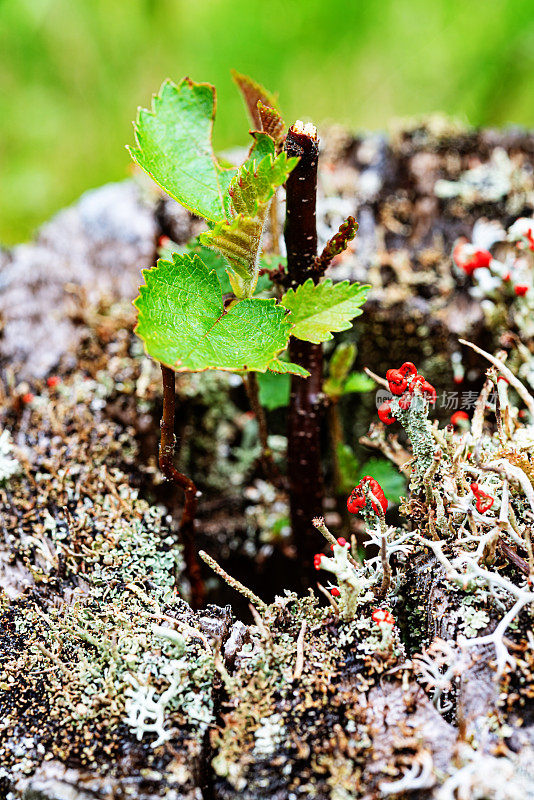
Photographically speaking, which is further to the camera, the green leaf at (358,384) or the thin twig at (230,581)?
the green leaf at (358,384)

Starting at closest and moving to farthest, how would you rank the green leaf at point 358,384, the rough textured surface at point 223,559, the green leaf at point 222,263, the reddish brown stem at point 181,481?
the rough textured surface at point 223,559 < the reddish brown stem at point 181,481 < the green leaf at point 222,263 < the green leaf at point 358,384

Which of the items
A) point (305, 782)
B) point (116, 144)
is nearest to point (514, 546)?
point (305, 782)

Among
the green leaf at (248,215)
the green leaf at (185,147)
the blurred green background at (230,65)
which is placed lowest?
the green leaf at (248,215)

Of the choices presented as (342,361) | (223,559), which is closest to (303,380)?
(342,361)

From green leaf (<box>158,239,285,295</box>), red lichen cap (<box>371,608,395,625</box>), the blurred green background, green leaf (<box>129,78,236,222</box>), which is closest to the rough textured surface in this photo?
red lichen cap (<box>371,608,395,625</box>)

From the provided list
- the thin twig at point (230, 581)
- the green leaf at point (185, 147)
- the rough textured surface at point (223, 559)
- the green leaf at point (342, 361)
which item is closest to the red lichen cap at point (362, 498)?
the rough textured surface at point (223, 559)

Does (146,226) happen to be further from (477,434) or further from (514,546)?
(514,546)

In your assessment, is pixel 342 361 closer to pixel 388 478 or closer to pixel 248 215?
pixel 388 478

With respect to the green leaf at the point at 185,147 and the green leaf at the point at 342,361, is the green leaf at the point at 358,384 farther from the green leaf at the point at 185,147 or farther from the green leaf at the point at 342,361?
the green leaf at the point at 185,147

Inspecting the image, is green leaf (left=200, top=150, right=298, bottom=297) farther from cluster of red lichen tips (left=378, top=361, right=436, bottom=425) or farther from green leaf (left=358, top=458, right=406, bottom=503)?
green leaf (left=358, top=458, right=406, bottom=503)
